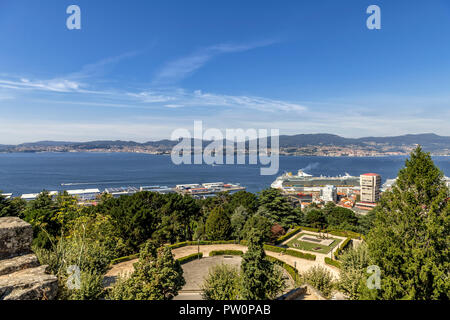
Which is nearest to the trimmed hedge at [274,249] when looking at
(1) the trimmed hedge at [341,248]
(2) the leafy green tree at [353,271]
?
(1) the trimmed hedge at [341,248]

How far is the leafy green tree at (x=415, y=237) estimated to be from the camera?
5262mm

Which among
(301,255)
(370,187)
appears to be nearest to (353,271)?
(301,255)

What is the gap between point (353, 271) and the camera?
27.0 ft

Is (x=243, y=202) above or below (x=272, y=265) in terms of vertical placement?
below

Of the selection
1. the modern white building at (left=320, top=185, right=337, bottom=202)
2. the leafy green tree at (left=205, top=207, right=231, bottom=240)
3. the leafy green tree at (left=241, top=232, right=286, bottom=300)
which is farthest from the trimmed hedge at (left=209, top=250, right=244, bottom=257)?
the modern white building at (left=320, top=185, right=337, bottom=202)

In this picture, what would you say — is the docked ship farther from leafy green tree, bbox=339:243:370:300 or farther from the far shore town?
leafy green tree, bbox=339:243:370:300

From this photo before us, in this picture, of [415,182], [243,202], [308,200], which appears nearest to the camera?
[415,182]

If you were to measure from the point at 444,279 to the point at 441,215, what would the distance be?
4.41 feet

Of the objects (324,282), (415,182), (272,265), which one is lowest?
(324,282)

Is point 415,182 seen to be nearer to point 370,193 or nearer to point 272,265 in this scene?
point 272,265

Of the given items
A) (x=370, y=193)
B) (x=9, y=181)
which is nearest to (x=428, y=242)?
(x=370, y=193)

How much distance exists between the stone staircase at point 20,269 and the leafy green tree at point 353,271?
7513 mm

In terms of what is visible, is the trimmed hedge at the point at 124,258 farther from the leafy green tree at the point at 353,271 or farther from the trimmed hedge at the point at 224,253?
the leafy green tree at the point at 353,271
